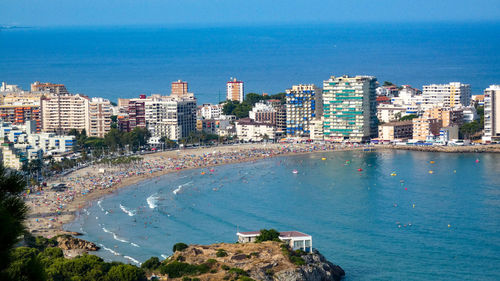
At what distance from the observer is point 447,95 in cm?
4638

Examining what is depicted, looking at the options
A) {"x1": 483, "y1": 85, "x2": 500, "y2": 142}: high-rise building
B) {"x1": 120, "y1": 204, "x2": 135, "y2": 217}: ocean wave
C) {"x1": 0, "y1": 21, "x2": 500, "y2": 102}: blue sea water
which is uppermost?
{"x1": 0, "y1": 21, "x2": 500, "y2": 102}: blue sea water

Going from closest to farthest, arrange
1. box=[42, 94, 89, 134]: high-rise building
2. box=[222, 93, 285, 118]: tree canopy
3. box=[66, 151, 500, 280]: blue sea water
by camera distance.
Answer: box=[66, 151, 500, 280]: blue sea water
box=[42, 94, 89, 134]: high-rise building
box=[222, 93, 285, 118]: tree canopy

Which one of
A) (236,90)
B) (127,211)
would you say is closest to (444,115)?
(236,90)

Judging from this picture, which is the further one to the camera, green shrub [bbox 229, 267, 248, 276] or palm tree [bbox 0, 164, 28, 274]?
green shrub [bbox 229, 267, 248, 276]

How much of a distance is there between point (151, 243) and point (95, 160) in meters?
14.9

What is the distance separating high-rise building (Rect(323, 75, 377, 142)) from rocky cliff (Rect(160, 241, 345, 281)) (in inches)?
988

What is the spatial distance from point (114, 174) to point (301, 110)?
15.1m

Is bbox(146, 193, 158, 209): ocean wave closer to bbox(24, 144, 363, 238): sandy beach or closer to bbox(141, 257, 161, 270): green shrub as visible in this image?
bbox(24, 144, 363, 238): sandy beach

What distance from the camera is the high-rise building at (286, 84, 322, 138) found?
4312 centimetres

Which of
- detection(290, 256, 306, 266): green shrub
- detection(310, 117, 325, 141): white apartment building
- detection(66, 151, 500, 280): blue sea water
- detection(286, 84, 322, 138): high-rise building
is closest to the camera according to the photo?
detection(290, 256, 306, 266): green shrub

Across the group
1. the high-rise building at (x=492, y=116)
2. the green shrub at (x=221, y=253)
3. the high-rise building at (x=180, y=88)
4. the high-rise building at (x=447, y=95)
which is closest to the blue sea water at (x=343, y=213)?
the green shrub at (x=221, y=253)

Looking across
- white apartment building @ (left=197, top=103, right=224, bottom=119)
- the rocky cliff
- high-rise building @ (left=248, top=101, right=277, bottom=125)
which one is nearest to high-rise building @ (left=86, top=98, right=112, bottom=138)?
white apartment building @ (left=197, top=103, right=224, bottom=119)

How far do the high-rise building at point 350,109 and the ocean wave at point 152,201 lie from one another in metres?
16.8

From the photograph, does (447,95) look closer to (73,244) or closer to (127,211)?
(127,211)
